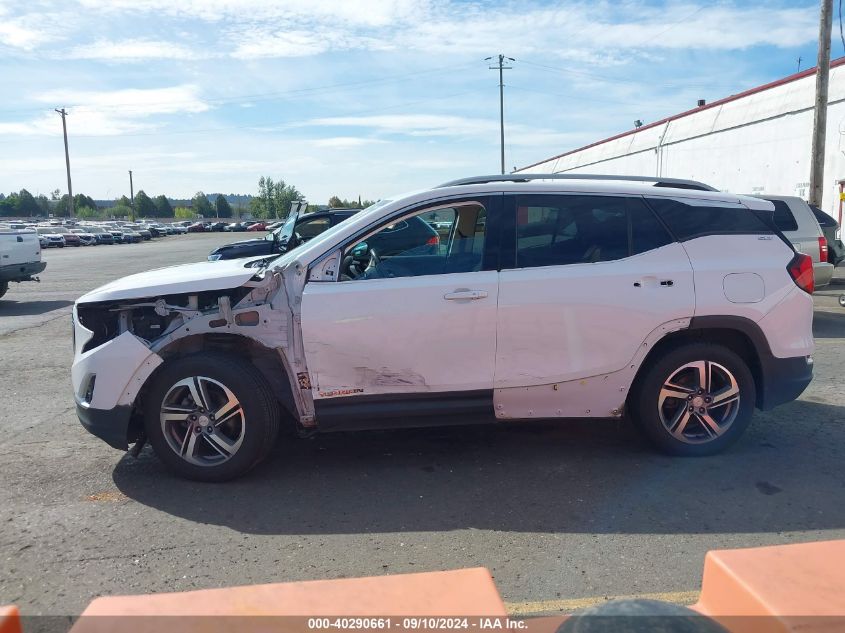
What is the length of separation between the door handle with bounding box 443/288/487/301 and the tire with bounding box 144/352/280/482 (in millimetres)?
→ 1289

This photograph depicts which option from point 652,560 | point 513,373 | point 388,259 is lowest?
point 652,560

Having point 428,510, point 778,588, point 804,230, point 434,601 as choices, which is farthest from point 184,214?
point 778,588

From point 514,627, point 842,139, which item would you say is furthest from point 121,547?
point 842,139

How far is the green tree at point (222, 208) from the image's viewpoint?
14438 centimetres

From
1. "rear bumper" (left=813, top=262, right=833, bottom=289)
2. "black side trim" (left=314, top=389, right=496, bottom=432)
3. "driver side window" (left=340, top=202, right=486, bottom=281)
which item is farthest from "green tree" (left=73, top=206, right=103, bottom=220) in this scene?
→ "black side trim" (left=314, top=389, right=496, bottom=432)

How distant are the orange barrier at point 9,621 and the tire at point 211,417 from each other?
2.22 meters

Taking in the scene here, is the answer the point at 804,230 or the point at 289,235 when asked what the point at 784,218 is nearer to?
the point at 804,230

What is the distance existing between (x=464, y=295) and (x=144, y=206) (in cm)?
15585

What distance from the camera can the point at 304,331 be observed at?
4434 millimetres

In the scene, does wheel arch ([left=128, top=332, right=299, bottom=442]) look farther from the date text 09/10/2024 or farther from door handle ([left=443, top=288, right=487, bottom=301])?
the date text 09/10/2024

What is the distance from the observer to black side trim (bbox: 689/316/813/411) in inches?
188

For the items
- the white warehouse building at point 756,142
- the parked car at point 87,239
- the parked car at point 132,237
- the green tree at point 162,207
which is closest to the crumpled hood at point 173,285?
the white warehouse building at point 756,142

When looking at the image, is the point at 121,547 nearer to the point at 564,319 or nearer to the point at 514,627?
the point at 514,627

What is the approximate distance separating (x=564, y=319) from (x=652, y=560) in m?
1.58
